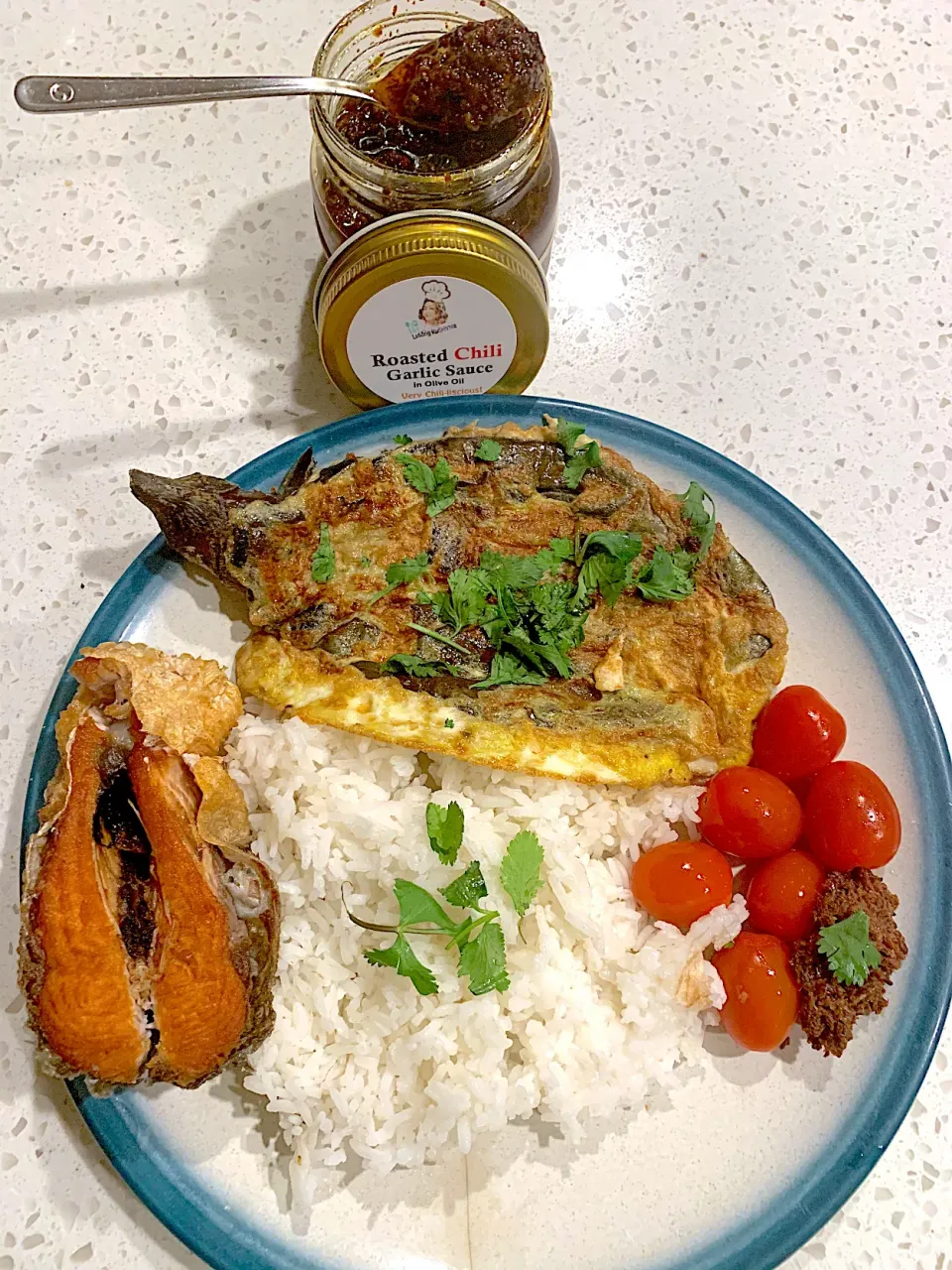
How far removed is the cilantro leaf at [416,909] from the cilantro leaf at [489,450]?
899 mm

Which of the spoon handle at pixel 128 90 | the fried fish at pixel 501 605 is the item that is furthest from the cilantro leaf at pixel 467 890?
the spoon handle at pixel 128 90

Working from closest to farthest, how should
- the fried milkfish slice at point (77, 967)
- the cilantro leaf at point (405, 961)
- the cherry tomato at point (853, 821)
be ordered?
the fried milkfish slice at point (77, 967) → the cilantro leaf at point (405, 961) → the cherry tomato at point (853, 821)

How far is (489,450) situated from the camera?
216 centimetres

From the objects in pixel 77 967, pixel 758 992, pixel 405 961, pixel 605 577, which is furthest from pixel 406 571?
pixel 758 992

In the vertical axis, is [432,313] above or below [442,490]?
above

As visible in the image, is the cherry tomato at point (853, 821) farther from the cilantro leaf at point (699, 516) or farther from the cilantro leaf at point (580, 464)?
the cilantro leaf at point (580, 464)

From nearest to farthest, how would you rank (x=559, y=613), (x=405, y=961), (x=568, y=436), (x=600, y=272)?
(x=405, y=961) < (x=559, y=613) < (x=568, y=436) < (x=600, y=272)

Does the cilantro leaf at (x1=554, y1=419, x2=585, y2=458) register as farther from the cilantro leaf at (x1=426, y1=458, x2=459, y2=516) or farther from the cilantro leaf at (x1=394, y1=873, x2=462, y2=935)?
the cilantro leaf at (x1=394, y1=873, x2=462, y2=935)

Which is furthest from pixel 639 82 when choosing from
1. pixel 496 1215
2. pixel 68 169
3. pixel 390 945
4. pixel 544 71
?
pixel 496 1215

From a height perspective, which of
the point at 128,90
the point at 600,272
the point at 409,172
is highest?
the point at 128,90

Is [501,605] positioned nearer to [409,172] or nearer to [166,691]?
[166,691]

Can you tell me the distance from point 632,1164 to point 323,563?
132 centimetres

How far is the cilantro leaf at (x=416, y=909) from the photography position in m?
1.87

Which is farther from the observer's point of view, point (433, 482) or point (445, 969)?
point (433, 482)
